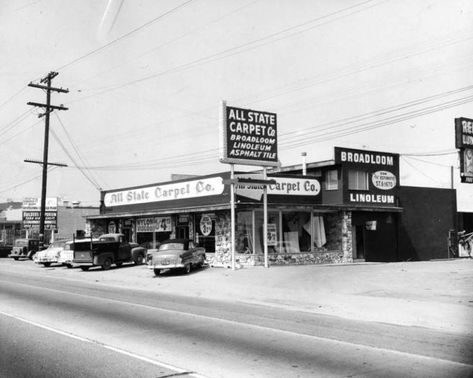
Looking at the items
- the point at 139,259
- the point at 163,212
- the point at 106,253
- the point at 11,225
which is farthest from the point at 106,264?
the point at 11,225

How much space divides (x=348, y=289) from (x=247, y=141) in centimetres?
926

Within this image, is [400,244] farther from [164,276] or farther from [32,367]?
[32,367]

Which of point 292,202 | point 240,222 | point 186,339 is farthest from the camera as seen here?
point 292,202

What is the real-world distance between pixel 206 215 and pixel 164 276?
478cm

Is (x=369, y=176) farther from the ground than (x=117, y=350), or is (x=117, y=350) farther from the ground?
(x=369, y=176)

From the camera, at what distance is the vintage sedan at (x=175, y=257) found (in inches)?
899

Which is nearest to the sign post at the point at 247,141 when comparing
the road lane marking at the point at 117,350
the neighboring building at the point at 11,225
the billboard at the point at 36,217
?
the road lane marking at the point at 117,350

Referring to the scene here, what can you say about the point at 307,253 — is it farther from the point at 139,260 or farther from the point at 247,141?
the point at 139,260

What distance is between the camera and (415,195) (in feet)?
107

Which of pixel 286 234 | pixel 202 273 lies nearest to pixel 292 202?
pixel 286 234

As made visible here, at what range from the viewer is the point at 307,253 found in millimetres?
26359

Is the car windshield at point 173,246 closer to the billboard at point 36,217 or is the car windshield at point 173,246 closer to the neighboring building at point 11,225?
the billboard at point 36,217

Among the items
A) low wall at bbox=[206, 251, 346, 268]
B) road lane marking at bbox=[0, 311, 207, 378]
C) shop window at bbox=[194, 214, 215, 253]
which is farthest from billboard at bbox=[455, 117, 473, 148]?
road lane marking at bbox=[0, 311, 207, 378]

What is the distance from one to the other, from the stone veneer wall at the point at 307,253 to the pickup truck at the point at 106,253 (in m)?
5.10
